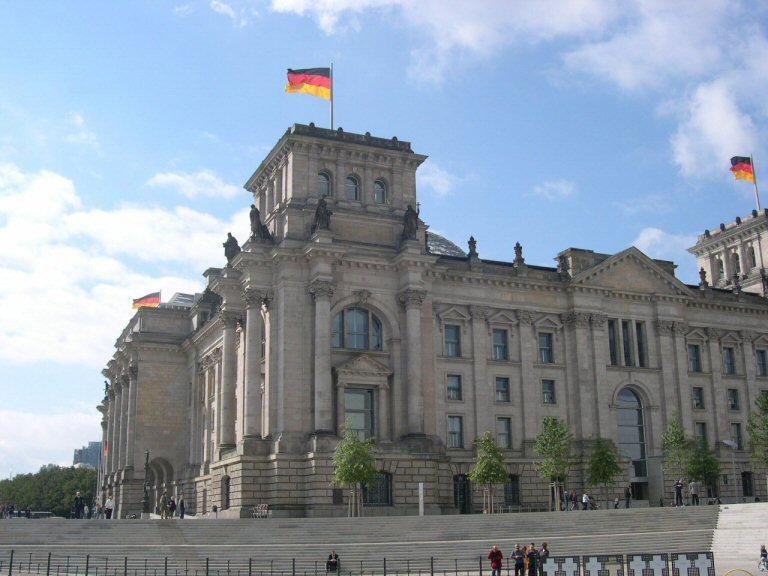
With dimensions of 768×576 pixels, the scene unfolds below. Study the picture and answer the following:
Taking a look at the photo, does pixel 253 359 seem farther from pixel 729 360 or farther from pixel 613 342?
pixel 729 360

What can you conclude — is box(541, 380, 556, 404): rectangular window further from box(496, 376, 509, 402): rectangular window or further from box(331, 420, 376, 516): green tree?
box(331, 420, 376, 516): green tree

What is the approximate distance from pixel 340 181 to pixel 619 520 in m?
29.2

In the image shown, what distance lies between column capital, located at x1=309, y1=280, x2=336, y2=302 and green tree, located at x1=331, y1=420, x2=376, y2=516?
9201 millimetres

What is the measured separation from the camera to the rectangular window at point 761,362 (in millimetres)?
77250

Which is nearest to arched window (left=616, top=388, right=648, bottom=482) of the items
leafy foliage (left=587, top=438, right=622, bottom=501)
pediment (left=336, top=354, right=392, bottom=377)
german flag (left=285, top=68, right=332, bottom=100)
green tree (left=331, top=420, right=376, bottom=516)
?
leafy foliage (left=587, top=438, right=622, bottom=501)

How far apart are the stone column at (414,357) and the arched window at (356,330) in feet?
7.30

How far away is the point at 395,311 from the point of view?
61.9m

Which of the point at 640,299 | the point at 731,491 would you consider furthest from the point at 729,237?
the point at 731,491

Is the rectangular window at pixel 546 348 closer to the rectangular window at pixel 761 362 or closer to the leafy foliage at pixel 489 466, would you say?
the leafy foliage at pixel 489 466

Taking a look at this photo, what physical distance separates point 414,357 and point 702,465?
21.9 m

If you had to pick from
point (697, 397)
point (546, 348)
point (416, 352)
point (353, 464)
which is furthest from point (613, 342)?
point (353, 464)

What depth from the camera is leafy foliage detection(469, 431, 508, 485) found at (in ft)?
190

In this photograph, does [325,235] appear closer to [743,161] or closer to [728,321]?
[728,321]

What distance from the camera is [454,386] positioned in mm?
64438
